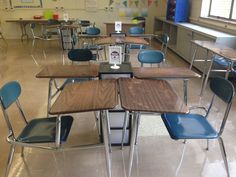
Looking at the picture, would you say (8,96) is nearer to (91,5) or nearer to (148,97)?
(148,97)

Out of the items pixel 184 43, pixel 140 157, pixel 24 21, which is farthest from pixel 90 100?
pixel 24 21

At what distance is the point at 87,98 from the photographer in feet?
5.56

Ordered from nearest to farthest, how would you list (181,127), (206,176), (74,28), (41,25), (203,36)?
(181,127) < (206,176) < (203,36) < (74,28) < (41,25)

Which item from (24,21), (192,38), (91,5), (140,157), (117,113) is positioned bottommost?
(140,157)

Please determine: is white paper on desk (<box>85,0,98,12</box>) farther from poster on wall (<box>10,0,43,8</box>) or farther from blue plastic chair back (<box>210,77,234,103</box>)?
blue plastic chair back (<box>210,77,234,103</box>)

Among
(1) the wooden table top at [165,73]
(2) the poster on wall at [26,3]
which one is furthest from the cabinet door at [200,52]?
(2) the poster on wall at [26,3]

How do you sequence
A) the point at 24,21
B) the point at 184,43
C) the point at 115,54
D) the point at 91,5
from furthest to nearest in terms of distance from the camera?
1. the point at 91,5
2. the point at 24,21
3. the point at 184,43
4. the point at 115,54

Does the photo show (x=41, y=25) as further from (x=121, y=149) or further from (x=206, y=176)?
(x=206, y=176)

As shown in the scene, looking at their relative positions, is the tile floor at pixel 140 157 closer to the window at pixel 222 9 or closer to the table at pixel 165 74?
the table at pixel 165 74

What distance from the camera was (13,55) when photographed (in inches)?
250

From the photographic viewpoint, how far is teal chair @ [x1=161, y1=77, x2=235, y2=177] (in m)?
1.79

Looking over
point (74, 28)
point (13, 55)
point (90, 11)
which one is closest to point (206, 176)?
point (74, 28)

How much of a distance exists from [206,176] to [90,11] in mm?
7698

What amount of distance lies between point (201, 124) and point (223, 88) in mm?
348
